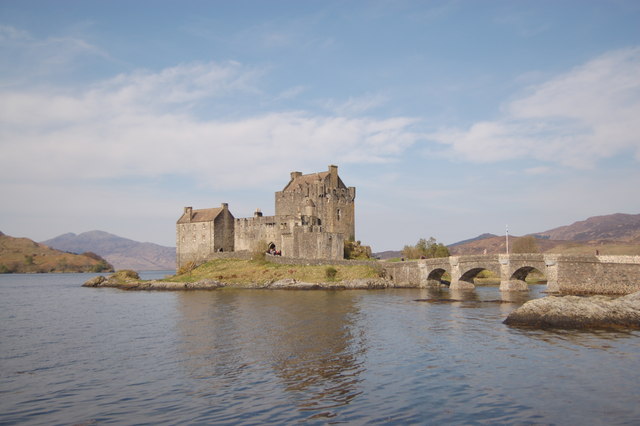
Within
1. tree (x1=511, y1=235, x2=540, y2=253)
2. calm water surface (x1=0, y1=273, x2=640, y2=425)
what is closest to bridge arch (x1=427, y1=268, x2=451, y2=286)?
calm water surface (x1=0, y1=273, x2=640, y2=425)

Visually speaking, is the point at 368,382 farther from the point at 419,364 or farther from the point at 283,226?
the point at 283,226

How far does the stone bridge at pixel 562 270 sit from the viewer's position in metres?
46.3

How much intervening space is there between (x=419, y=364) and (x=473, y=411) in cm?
636

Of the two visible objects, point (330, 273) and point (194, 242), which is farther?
point (194, 242)

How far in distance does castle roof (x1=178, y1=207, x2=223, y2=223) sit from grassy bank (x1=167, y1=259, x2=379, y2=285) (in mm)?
8623

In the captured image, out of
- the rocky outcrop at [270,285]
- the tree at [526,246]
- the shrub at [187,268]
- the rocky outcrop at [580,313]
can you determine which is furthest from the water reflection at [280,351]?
the tree at [526,246]

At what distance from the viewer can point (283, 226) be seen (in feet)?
253

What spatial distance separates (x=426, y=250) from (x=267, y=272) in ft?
92.3

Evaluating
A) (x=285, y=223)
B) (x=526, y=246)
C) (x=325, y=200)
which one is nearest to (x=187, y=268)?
(x=285, y=223)

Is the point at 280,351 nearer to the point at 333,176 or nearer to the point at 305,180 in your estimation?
the point at 333,176

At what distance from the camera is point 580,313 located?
96.4 ft

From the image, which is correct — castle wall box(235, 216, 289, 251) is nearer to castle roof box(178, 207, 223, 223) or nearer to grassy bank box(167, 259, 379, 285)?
castle roof box(178, 207, 223, 223)

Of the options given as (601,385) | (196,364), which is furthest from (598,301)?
(196,364)

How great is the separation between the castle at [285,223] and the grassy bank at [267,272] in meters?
3.53
